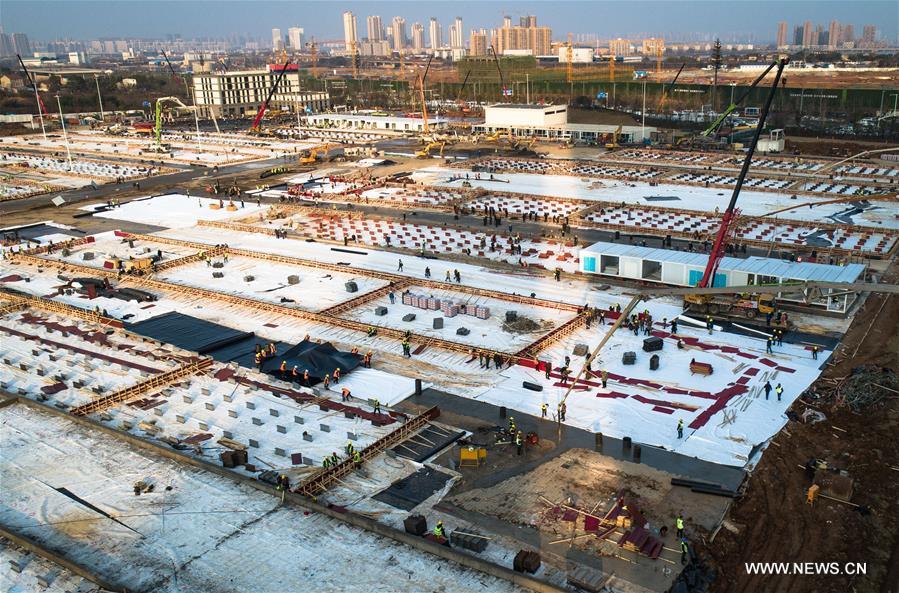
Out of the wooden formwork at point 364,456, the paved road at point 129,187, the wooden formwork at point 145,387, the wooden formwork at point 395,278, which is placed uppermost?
the paved road at point 129,187

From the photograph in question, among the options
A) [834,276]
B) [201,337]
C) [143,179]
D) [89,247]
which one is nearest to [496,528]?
[201,337]

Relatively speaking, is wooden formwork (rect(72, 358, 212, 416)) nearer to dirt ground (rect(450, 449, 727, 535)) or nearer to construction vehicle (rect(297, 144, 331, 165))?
dirt ground (rect(450, 449, 727, 535))

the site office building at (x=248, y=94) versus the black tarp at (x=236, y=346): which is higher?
the site office building at (x=248, y=94)

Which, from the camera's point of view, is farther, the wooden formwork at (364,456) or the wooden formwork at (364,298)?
the wooden formwork at (364,298)

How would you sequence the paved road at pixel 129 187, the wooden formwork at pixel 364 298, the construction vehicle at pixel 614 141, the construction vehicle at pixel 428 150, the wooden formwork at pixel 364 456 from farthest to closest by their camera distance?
the construction vehicle at pixel 614 141 → the construction vehicle at pixel 428 150 → the paved road at pixel 129 187 → the wooden formwork at pixel 364 298 → the wooden formwork at pixel 364 456

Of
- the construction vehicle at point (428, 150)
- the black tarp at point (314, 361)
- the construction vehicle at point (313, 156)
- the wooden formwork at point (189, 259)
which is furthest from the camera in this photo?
the construction vehicle at point (428, 150)

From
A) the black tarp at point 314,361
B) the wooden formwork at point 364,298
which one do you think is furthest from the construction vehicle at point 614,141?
the black tarp at point 314,361

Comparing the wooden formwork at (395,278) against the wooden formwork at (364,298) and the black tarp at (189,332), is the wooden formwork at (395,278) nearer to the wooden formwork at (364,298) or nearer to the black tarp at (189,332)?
the wooden formwork at (364,298)
